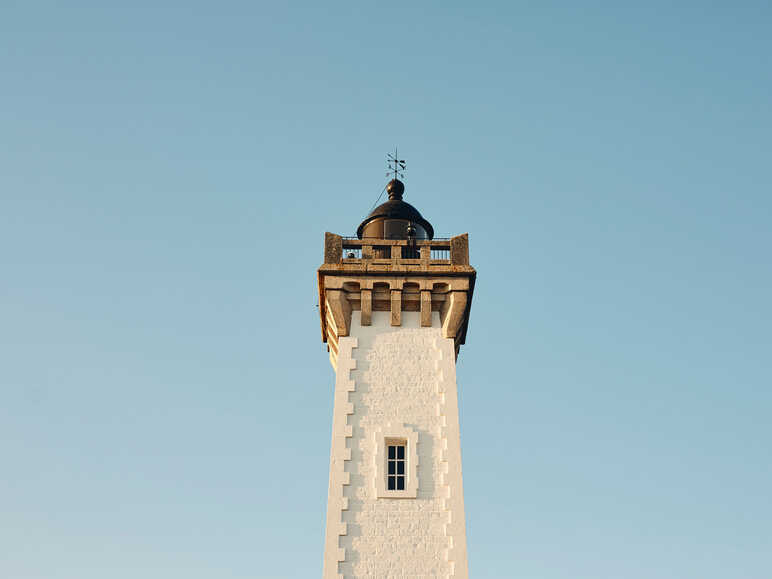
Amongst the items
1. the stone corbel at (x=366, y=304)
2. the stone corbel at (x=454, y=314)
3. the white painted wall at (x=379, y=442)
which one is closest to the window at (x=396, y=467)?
the white painted wall at (x=379, y=442)

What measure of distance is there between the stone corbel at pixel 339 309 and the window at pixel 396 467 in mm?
3191

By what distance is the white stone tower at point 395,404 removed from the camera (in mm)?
17047

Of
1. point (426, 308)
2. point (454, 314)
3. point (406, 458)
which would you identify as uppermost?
point (426, 308)

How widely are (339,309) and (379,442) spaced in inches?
138

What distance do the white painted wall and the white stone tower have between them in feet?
0.08

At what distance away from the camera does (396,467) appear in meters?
18.1

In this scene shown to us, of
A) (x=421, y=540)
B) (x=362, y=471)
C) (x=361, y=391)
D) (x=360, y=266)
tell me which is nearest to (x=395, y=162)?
(x=360, y=266)

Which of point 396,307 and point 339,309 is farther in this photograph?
point 396,307

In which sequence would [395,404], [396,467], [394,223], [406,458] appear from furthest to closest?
[394,223] < [395,404] < [406,458] < [396,467]

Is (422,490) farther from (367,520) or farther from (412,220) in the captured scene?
(412,220)

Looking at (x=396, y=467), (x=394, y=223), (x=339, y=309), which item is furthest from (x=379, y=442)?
(x=394, y=223)

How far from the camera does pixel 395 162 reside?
24.4 meters

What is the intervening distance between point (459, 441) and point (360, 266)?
5104mm

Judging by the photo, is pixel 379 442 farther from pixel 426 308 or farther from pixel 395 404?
pixel 426 308
